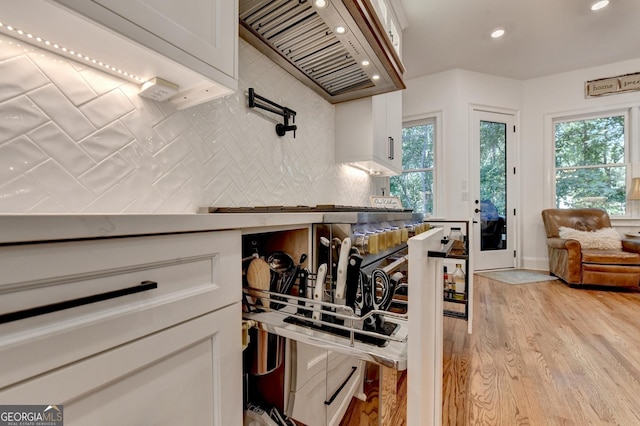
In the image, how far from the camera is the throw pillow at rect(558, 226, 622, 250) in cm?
329

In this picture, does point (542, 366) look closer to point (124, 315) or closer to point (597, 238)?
point (124, 315)

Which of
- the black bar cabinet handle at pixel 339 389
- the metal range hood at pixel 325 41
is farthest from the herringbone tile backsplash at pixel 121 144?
the black bar cabinet handle at pixel 339 389

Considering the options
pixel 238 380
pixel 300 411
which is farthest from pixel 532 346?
pixel 238 380

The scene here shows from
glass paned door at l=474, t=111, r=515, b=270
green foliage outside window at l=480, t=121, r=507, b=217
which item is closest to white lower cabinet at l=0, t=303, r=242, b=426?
glass paned door at l=474, t=111, r=515, b=270

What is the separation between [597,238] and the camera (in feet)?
11.0

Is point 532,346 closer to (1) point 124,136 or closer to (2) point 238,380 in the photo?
(2) point 238,380

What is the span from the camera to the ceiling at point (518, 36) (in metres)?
2.74

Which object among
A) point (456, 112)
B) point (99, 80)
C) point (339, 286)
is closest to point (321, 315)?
point (339, 286)

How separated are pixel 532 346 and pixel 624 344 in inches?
23.3

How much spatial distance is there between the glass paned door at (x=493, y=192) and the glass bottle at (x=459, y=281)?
234 cm

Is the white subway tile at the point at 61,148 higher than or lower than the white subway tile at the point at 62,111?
lower

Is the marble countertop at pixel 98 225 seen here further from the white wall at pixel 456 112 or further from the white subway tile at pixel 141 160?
the white wall at pixel 456 112

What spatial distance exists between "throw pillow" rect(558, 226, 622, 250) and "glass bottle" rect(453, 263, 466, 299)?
7.97 feet

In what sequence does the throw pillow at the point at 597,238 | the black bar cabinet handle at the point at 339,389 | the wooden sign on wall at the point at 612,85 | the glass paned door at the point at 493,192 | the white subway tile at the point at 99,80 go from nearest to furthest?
the white subway tile at the point at 99,80
the black bar cabinet handle at the point at 339,389
the throw pillow at the point at 597,238
the wooden sign on wall at the point at 612,85
the glass paned door at the point at 493,192
